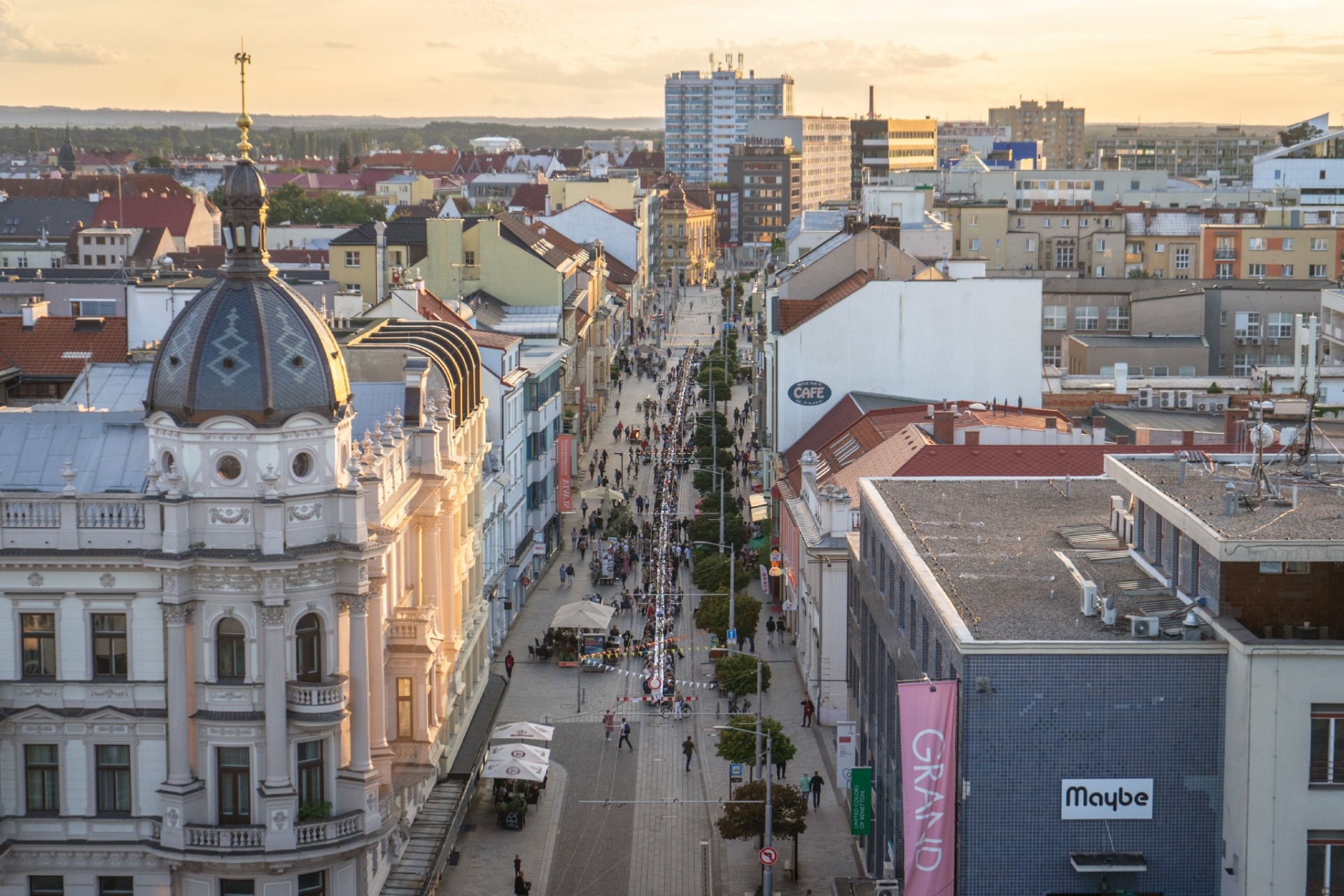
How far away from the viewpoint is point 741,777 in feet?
177

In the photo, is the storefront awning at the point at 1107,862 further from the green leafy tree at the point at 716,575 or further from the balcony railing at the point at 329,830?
the green leafy tree at the point at 716,575

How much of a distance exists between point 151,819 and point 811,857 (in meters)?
17.4

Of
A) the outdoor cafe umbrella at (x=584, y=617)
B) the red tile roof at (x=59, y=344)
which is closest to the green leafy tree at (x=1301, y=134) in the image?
the red tile roof at (x=59, y=344)

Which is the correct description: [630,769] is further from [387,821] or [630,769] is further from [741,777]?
[387,821]

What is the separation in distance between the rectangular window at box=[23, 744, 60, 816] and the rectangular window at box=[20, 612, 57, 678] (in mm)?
1466

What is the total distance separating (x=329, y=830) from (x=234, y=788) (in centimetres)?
199

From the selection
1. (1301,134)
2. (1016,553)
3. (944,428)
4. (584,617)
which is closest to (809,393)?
(584,617)

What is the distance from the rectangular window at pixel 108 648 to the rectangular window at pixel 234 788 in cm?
259

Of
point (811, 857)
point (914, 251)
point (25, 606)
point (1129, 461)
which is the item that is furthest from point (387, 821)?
point (914, 251)

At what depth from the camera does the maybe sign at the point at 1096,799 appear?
110ft

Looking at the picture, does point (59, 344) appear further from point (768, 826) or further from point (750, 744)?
point (768, 826)

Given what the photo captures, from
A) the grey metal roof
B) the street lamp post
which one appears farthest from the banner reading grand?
the grey metal roof

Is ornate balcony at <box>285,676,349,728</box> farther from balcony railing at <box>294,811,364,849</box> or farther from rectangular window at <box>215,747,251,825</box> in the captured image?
balcony railing at <box>294,811,364,849</box>

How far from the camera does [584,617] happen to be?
6688cm
